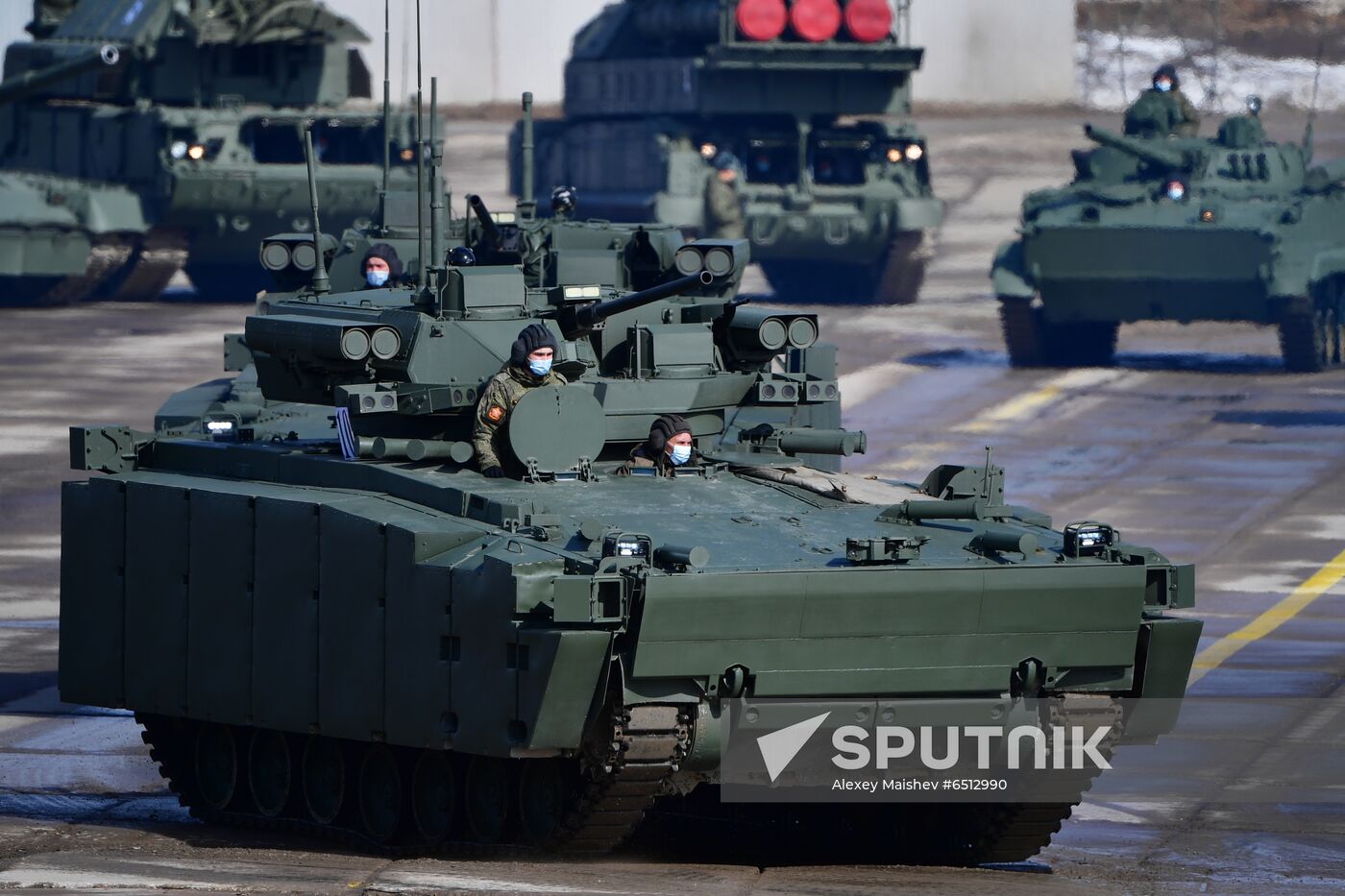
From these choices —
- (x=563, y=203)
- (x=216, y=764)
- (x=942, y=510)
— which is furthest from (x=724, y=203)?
(x=942, y=510)

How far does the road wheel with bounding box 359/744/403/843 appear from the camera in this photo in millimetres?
14352

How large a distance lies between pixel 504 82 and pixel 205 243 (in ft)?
39.9

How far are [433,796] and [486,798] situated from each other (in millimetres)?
455

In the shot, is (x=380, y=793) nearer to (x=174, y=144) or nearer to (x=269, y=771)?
(x=269, y=771)

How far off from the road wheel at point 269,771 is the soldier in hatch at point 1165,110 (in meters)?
23.8

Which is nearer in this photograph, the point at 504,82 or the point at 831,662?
the point at 831,662

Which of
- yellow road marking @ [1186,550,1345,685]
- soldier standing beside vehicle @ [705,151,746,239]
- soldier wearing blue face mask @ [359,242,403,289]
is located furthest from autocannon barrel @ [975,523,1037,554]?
soldier standing beside vehicle @ [705,151,746,239]

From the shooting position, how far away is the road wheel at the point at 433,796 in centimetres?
1400

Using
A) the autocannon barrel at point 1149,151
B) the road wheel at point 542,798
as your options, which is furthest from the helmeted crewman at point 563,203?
the autocannon barrel at point 1149,151

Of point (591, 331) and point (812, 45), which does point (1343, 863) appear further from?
point (812, 45)

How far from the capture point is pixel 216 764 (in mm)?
15648

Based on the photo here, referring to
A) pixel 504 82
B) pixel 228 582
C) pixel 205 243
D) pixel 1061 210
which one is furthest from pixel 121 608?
pixel 504 82

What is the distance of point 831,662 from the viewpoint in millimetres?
12766

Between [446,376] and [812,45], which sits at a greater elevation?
[812,45]
